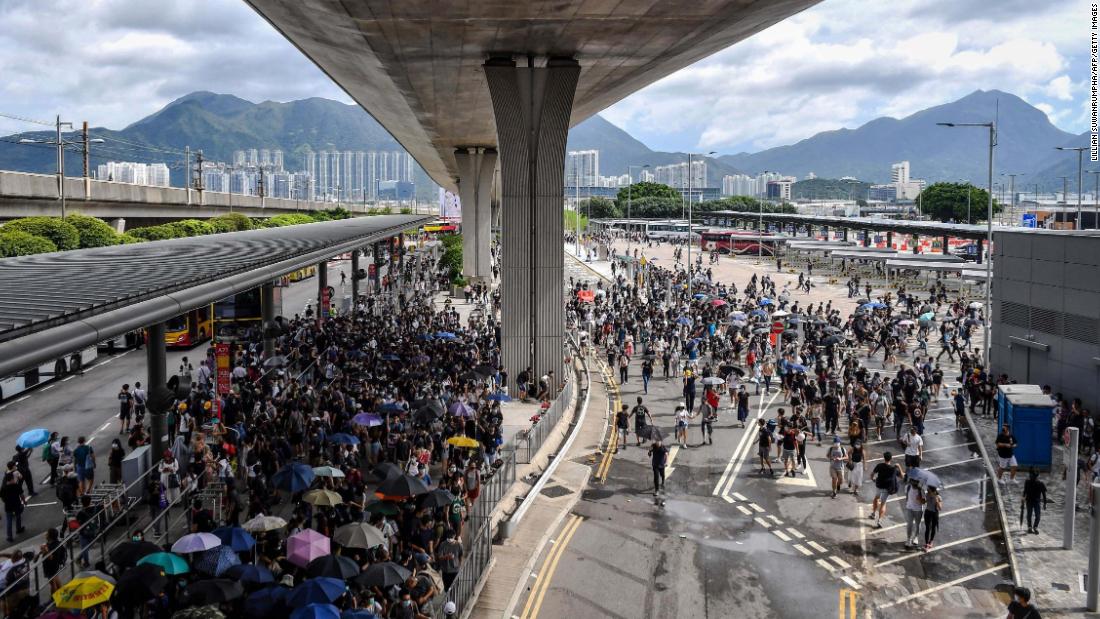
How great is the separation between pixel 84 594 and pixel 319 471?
5.58 m

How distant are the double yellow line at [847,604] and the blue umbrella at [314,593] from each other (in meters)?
7.43

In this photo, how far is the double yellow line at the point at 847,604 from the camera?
12.8m

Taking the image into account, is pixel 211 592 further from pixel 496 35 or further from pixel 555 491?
pixel 496 35

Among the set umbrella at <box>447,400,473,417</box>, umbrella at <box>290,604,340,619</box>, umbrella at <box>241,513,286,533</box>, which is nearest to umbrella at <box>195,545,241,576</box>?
umbrella at <box>241,513,286,533</box>

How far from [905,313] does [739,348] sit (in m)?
17.8

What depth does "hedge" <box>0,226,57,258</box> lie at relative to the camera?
114 ft

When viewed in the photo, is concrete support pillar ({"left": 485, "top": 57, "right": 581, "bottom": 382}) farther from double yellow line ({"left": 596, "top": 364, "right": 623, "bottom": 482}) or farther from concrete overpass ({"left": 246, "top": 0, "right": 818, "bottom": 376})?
double yellow line ({"left": 596, "top": 364, "right": 623, "bottom": 482})

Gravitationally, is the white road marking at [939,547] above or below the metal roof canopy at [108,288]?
below

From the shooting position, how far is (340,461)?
57.1 ft

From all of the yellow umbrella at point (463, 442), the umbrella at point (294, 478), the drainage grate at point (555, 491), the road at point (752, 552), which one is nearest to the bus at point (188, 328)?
the yellow umbrella at point (463, 442)

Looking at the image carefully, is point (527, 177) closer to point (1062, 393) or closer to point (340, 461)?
point (340, 461)

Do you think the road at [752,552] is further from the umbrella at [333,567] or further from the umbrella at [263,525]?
the umbrella at [263,525]

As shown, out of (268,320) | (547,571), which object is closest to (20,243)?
(268,320)

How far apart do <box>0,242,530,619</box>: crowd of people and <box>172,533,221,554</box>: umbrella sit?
346mm
